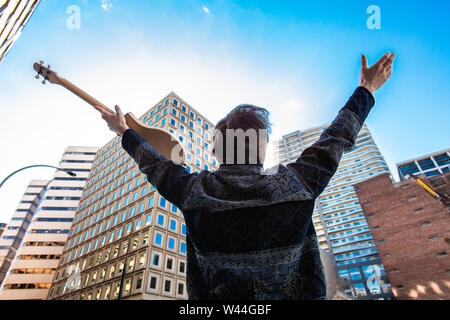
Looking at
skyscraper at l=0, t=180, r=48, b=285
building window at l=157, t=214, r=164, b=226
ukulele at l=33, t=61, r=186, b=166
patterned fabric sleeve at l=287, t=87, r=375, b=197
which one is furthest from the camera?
skyscraper at l=0, t=180, r=48, b=285

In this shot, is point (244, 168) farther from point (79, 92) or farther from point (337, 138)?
Result: point (79, 92)

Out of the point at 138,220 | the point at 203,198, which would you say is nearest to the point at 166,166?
the point at 203,198

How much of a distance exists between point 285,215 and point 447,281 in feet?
154

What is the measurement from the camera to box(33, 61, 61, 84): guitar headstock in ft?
9.09

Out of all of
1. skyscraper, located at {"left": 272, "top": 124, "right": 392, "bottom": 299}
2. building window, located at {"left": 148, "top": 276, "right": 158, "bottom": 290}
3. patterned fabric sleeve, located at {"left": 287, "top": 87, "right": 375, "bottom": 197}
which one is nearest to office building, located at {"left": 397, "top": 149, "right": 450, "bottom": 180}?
skyscraper, located at {"left": 272, "top": 124, "right": 392, "bottom": 299}

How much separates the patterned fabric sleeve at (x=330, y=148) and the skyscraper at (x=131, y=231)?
63.0 feet

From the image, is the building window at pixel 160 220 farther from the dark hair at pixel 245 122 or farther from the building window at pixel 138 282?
the dark hair at pixel 245 122

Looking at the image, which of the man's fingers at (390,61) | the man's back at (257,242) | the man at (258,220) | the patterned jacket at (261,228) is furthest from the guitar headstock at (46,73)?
the man's fingers at (390,61)

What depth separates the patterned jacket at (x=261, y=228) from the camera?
1061mm

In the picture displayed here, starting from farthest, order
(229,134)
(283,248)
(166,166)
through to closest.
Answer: (229,134) < (166,166) < (283,248)

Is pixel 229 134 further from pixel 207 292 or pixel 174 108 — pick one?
pixel 174 108

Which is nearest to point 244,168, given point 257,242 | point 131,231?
point 257,242

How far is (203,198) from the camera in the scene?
1186mm

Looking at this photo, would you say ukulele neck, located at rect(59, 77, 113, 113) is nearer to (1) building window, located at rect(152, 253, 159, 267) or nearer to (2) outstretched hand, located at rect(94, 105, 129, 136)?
(2) outstretched hand, located at rect(94, 105, 129, 136)
